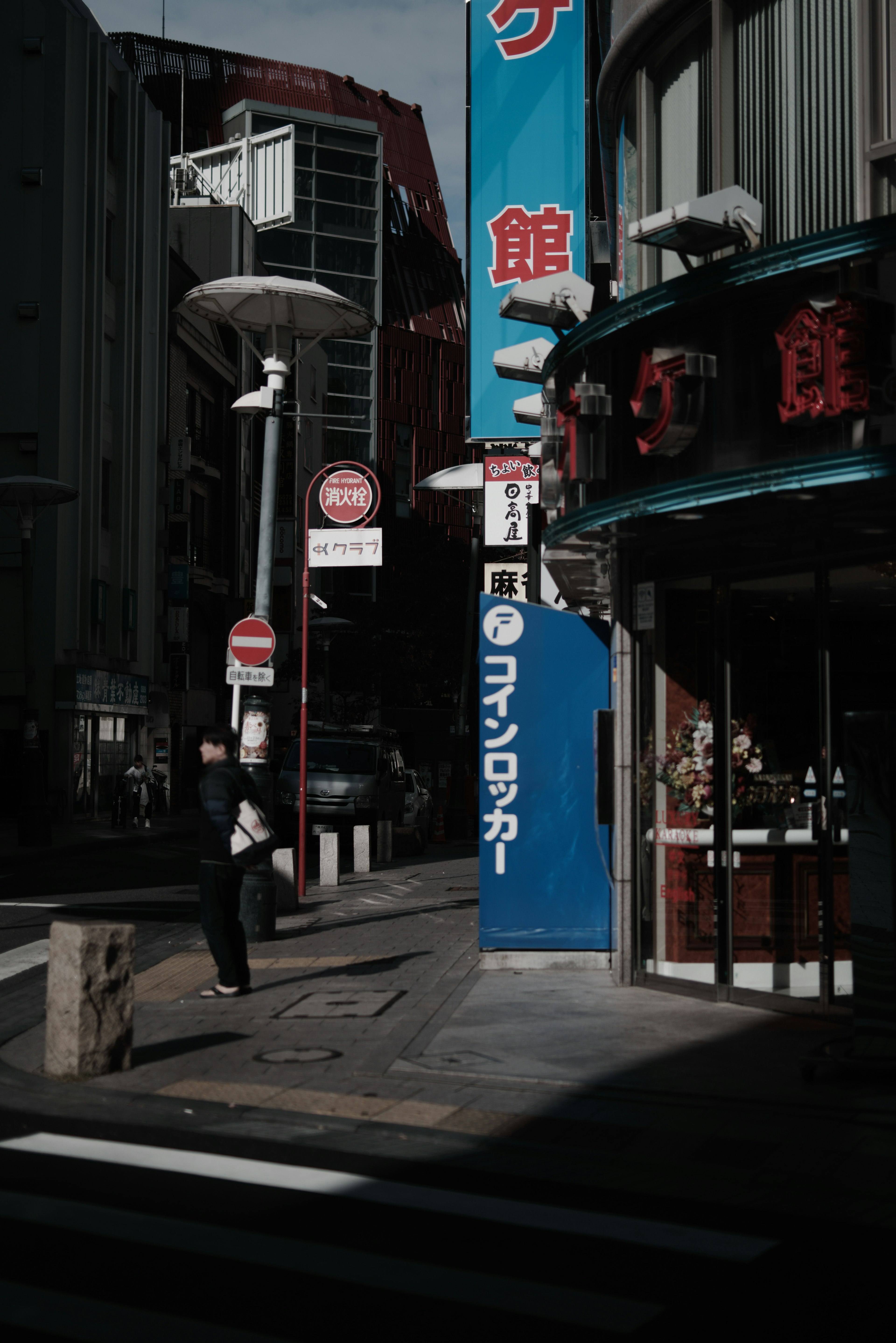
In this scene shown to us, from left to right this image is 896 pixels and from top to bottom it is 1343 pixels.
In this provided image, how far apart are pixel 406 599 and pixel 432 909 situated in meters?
34.2

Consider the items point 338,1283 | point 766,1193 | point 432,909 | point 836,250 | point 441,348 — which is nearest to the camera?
point 338,1283

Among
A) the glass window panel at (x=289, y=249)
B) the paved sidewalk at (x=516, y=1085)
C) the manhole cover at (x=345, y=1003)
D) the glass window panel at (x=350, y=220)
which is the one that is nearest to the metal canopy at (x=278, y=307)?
the paved sidewalk at (x=516, y=1085)

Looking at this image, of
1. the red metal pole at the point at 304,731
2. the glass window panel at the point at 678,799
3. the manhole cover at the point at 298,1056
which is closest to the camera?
the manhole cover at the point at 298,1056

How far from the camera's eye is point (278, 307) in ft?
50.9

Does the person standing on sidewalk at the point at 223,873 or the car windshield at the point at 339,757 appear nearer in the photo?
the person standing on sidewalk at the point at 223,873

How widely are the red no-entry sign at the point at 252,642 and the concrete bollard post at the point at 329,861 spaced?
17.2 ft

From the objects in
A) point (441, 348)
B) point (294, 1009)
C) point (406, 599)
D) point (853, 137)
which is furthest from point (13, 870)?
point (441, 348)

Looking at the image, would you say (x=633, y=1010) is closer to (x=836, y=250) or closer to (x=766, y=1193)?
(x=766, y=1193)

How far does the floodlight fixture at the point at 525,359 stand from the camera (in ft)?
40.6

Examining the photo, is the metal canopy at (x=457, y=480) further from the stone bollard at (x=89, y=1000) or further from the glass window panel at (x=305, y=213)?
the glass window panel at (x=305, y=213)

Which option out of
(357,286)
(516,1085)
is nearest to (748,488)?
(516,1085)

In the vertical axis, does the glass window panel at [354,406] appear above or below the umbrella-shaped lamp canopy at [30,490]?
above

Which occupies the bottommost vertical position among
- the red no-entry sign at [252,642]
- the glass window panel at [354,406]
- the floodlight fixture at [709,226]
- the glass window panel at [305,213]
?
the red no-entry sign at [252,642]

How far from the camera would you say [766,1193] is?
5.66 metres
